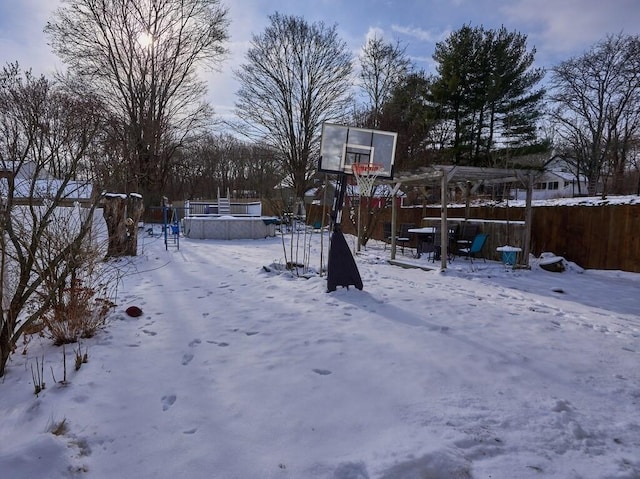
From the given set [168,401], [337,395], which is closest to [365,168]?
[337,395]

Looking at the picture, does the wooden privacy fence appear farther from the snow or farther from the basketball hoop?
the basketball hoop

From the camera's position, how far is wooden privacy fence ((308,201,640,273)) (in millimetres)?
7512

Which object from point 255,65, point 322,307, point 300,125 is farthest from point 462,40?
point 322,307

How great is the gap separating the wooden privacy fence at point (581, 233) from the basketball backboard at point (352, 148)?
407 cm

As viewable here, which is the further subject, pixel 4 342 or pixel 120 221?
pixel 120 221

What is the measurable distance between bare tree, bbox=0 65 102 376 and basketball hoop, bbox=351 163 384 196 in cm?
449

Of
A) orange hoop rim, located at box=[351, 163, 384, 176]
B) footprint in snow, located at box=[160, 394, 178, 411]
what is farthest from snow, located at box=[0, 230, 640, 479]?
orange hoop rim, located at box=[351, 163, 384, 176]

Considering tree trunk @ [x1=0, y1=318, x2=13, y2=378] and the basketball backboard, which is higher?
the basketball backboard

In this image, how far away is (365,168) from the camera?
6930mm

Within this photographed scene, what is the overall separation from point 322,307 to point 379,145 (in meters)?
3.73

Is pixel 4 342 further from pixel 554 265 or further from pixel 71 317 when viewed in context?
pixel 554 265

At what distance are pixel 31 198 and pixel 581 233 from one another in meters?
9.88

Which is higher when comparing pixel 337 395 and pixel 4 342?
pixel 4 342

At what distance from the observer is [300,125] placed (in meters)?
20.9
